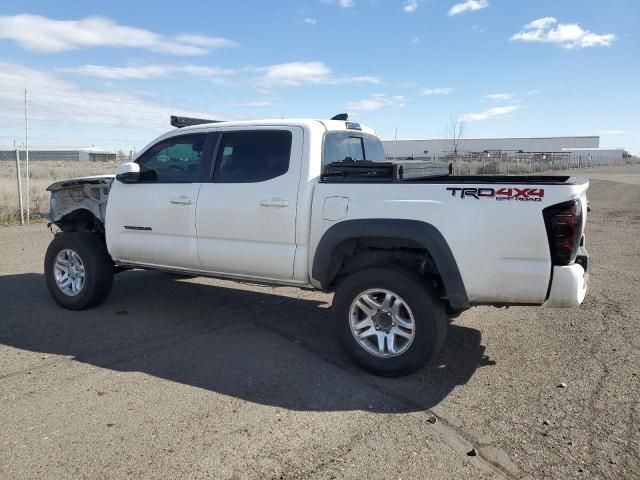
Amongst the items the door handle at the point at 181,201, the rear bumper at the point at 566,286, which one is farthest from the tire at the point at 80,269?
the rear bumper at the point at 566,286

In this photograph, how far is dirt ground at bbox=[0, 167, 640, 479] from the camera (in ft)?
9.98

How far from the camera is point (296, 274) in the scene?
4.63m

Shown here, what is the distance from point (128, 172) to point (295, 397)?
9.62 ft

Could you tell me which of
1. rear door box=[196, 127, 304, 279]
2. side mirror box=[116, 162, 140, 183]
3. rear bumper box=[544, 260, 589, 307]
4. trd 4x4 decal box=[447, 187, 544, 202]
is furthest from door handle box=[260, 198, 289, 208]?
rear bumper box=[544, 260, 589, 307]

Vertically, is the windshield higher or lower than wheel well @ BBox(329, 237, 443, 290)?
higher

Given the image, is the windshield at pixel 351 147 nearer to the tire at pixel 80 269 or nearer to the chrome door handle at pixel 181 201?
the chrome door handle at pixel 181 201

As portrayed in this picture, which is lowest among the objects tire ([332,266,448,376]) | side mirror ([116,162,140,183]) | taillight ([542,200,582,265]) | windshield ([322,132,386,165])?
tire ([332,266,448,376])

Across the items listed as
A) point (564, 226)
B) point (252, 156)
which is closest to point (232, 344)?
point (252, 156)

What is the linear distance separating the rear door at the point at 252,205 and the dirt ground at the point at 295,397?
30.5 inches

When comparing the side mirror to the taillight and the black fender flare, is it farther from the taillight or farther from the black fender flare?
the taillight

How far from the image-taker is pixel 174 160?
5.57m

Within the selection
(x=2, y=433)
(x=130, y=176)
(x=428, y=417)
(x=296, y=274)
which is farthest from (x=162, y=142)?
(x=428, y=417)

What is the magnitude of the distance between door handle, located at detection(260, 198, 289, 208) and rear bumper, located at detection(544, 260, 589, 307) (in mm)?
2176

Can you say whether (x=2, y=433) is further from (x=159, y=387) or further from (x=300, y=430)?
(x=300, y=430)
